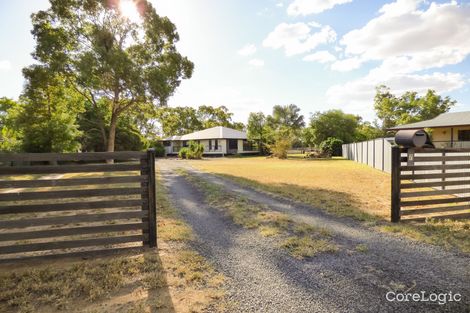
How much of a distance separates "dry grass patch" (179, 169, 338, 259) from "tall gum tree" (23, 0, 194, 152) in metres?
14.4

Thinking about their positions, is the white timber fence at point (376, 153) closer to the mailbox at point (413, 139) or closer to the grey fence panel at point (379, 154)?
the grey fence panel at point (379, 154)

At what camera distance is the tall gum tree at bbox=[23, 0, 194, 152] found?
19.1 m

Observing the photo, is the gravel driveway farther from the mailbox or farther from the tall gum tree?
the tall gum tree

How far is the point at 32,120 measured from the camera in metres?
21.1

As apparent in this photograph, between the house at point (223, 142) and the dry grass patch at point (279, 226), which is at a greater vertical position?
the house at point (223, 142)

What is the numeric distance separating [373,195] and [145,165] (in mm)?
8097

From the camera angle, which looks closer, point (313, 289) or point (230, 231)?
point (313, 289)

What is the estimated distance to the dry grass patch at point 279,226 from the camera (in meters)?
4.62

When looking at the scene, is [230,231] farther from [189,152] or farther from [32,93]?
[189,152]

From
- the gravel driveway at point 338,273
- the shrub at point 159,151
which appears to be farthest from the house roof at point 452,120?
the shrub at point 159,151

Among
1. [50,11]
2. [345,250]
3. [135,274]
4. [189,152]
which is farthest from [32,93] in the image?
[345,250]

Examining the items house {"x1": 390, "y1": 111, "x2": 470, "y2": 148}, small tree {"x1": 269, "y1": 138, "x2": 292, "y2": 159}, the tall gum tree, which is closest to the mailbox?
the tall gum tree

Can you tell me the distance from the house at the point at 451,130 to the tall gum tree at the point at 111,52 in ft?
87.8

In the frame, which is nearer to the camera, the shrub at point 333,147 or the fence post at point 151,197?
the fence post at point 151,197
